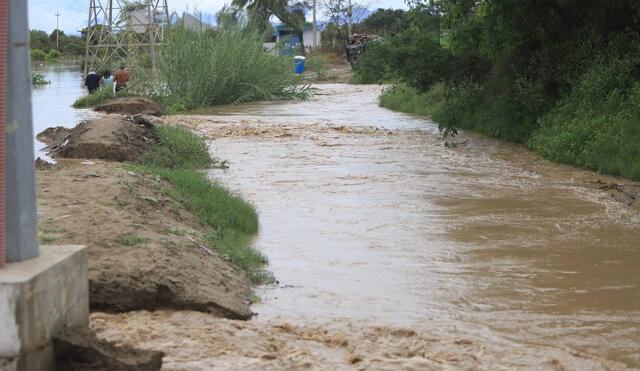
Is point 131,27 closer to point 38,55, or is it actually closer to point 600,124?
point 600,124

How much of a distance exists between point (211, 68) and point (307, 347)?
2408 centimetres

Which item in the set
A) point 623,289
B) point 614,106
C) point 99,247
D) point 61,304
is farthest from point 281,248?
point 614,106

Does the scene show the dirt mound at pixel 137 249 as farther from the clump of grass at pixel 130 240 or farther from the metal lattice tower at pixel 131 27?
the metal lattice tower at pixel 131 27

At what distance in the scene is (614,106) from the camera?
46.6 feet

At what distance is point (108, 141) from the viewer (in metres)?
12.8

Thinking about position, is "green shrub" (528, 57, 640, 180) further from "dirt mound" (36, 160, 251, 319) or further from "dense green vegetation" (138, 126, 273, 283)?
"dirt mound" (36, 160, 251, 319)

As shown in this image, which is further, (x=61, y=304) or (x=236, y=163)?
(x=236, y=163)

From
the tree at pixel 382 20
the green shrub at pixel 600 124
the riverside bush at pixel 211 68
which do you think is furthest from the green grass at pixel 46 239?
the tree at pixel 382 20

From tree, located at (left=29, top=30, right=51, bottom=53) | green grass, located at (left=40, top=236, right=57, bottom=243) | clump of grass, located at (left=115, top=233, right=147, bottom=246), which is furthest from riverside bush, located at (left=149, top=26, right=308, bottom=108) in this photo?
tree, located at (left=29, top=30, right=51, bottom=53)

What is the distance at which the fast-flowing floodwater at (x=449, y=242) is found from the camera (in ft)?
20.1

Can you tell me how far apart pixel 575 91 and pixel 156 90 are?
56.2ft

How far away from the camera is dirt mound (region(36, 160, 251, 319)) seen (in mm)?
5738

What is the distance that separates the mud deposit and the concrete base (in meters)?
0.63

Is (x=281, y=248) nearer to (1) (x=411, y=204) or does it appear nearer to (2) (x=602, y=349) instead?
(1) (x=411, y=204)
